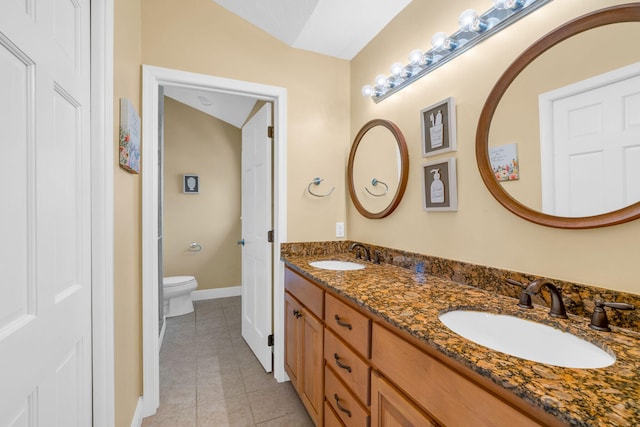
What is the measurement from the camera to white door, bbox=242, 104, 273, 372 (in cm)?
216

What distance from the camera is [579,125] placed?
93 cm

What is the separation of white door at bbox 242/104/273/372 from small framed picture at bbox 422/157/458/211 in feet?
3.71

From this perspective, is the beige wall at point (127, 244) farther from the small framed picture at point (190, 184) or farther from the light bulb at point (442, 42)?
the small framed picture at point (190, 184)

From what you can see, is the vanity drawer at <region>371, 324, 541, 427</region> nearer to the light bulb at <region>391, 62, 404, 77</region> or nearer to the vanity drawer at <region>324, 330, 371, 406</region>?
the vanity drawer at <region>324, 330, 371, 406</region>

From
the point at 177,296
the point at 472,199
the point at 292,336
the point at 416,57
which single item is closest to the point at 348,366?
the point at 292,336

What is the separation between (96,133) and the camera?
1053 mm

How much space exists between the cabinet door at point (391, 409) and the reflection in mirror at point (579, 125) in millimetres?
812

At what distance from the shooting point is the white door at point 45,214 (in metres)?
0.60

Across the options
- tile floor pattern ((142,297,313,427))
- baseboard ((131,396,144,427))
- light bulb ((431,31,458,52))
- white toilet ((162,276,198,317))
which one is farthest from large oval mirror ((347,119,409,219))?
white toilet ((162,276,198,317))

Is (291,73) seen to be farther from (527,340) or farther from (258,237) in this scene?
(527,340)

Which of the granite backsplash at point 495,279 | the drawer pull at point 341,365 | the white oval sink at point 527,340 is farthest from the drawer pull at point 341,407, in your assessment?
the granite backsplash at point 495,279

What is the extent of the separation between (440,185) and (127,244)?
5.34ft

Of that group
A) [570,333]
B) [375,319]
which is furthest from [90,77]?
[570,333]

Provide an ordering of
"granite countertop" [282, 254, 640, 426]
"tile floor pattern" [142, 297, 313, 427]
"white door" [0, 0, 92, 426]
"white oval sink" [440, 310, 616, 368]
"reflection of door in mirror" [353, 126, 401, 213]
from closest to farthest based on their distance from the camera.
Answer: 1. "granite countertop" [282, 254, 640, 426]
2. "white door" [0, 0, 92, 426]
3. "white oval sink" [440, 310, 616, 368]
4. "tile floor pattern" [142, 297, 313, 427]
5. "reflection of door in mirror" [353, 126, 401, 213]
